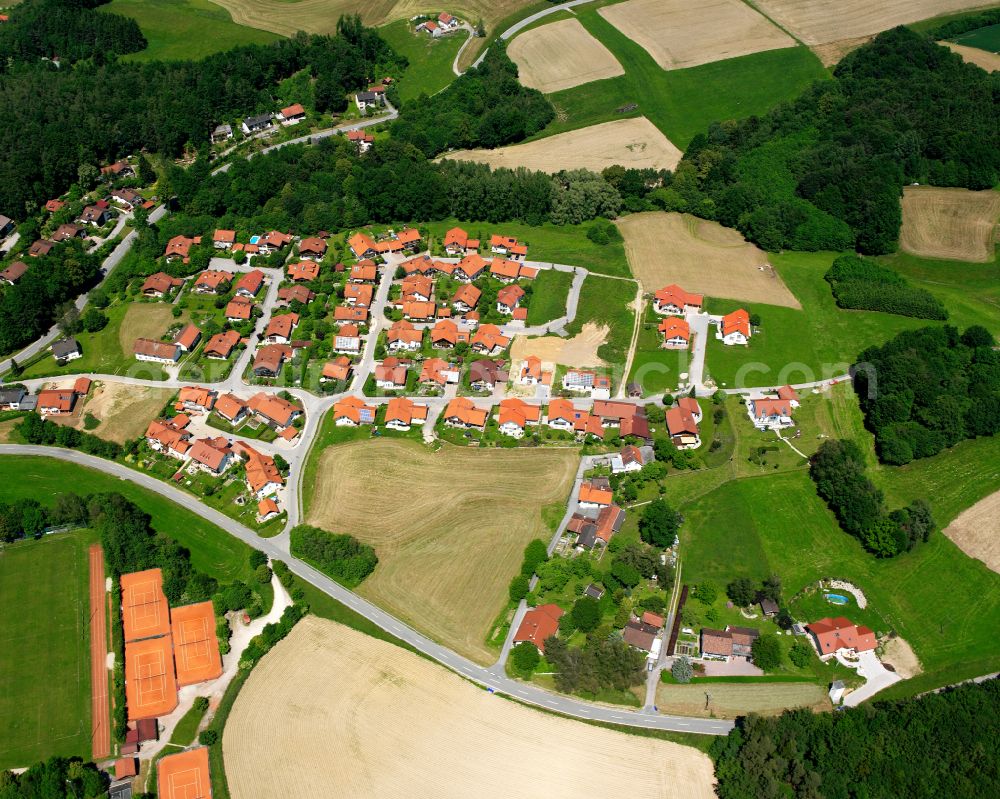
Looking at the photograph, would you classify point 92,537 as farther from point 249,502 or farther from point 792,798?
point 792,798

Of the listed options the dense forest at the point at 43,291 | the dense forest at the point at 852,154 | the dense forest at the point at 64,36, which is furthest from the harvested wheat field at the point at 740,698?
the dense forest at the point at 64,36

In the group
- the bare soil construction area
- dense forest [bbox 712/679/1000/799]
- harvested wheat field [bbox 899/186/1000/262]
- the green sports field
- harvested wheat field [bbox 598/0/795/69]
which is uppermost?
harvested wheat field [bbox 598/0/795/69]

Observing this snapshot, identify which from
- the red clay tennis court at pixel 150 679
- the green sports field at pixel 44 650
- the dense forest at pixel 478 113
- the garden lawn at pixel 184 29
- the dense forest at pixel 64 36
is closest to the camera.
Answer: the green sports field at pixel 44 650

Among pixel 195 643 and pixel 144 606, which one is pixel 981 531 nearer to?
pixel 195 643

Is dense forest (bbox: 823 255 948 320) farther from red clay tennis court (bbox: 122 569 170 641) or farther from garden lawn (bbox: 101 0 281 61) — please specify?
garden lawn (bbox: 101 0 281 61)

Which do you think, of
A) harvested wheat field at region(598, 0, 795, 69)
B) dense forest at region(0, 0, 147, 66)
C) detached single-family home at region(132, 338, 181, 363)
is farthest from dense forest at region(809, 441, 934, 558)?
dense forest at region(0, 0, 147, 66)

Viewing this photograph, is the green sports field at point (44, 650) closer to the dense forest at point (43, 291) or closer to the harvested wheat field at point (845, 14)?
the dense forest at point (43, 291)
